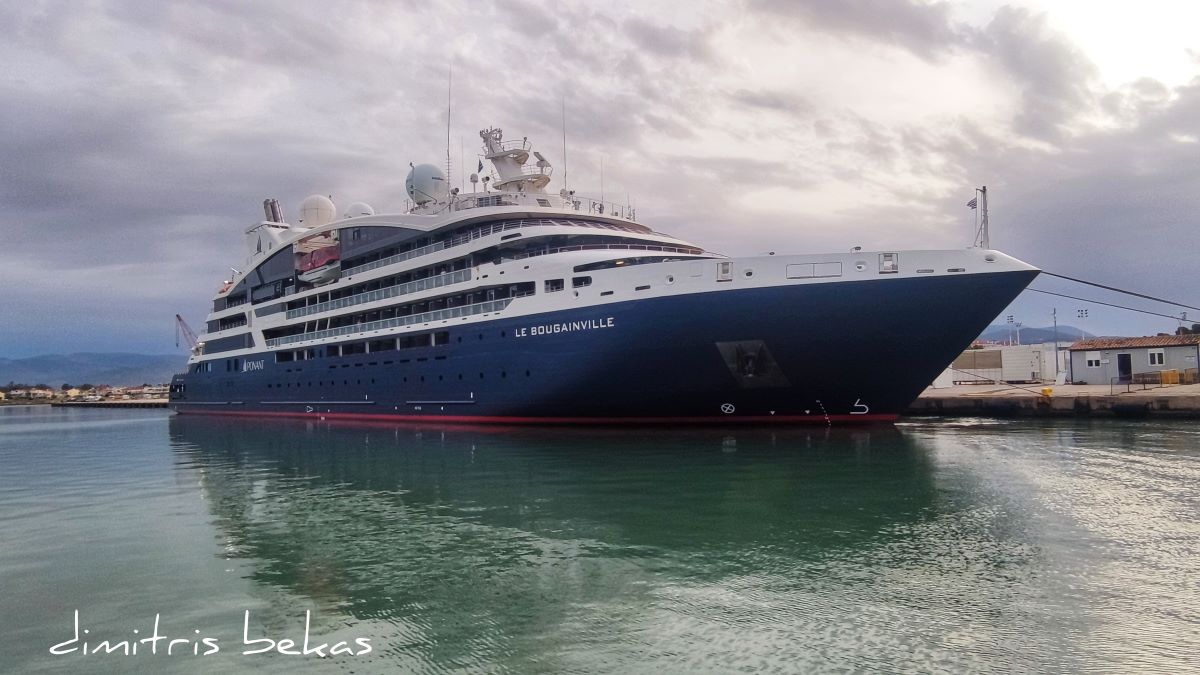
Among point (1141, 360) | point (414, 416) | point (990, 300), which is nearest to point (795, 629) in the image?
point (990, 300)

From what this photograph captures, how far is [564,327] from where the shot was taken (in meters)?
25.0

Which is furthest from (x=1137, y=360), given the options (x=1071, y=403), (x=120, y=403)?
(x=120, y=403)

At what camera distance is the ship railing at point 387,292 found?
30.0 meters

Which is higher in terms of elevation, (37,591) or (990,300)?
(990,300)

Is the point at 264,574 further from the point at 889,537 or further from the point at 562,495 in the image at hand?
the point at 889,537

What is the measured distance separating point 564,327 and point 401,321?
10383 mm

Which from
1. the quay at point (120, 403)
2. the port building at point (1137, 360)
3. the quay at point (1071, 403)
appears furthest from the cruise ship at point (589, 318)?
the quay at point (120, 403)

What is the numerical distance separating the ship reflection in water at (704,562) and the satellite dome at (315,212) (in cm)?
2882

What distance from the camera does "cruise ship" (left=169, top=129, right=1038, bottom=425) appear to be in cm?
2173

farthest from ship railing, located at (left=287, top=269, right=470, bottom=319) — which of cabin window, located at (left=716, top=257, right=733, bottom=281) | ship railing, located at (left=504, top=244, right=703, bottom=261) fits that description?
cabin window, located at (left=716, top=257, right=733, bottom=281)

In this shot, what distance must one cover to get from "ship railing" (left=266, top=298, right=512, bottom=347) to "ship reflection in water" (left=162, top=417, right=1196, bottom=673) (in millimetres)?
10110

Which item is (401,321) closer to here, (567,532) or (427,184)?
(427,184)

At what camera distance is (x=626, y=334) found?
77.5ft

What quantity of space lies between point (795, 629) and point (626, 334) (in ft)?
55.0
